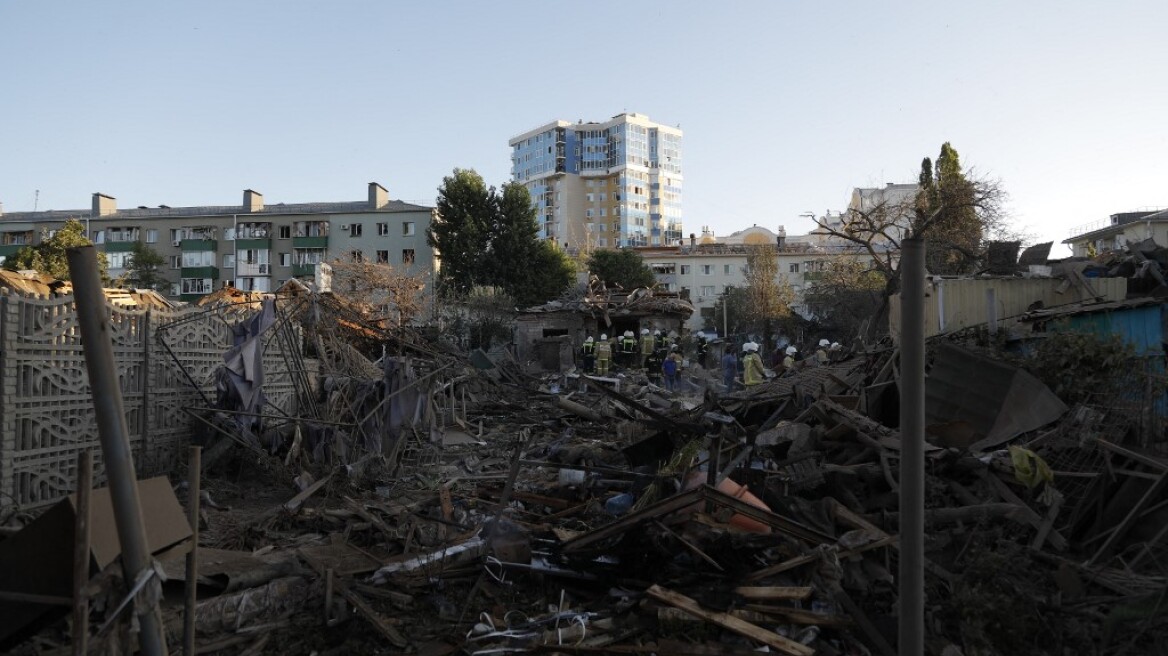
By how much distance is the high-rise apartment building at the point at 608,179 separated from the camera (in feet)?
333

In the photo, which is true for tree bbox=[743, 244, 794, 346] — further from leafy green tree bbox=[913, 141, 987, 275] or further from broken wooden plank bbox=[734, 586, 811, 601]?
broken wooden plank bbox=[734, 586, 811, 601]

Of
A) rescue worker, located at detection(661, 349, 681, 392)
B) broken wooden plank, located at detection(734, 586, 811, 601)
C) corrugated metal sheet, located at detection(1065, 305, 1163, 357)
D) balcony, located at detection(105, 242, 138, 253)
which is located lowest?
rescue worker, located at detection(661, 349, 681, 392)

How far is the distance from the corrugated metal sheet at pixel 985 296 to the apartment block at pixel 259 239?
43.3 metres

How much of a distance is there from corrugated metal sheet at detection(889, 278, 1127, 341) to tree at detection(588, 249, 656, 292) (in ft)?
116

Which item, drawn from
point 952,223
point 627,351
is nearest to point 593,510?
point 627,351

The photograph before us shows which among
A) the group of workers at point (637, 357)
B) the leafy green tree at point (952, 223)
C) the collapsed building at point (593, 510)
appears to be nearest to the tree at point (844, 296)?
the leafy green tree at point (952, 223)

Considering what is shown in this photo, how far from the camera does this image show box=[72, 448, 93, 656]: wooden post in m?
2.55

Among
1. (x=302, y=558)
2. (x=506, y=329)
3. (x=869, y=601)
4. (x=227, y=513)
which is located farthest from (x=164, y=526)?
(x=506, y=329)

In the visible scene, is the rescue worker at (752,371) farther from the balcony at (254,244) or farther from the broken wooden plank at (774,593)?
the balcony at (254,244)

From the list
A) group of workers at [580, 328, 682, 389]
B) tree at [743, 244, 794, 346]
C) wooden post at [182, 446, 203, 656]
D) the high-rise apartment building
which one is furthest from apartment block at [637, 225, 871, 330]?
wooden post at [182, 446, 203, 656]

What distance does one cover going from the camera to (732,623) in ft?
15.8

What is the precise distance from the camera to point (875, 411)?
9.80m

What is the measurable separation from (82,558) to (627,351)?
2530cm

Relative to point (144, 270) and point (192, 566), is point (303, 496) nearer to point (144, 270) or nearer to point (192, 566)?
point (192, 566)
